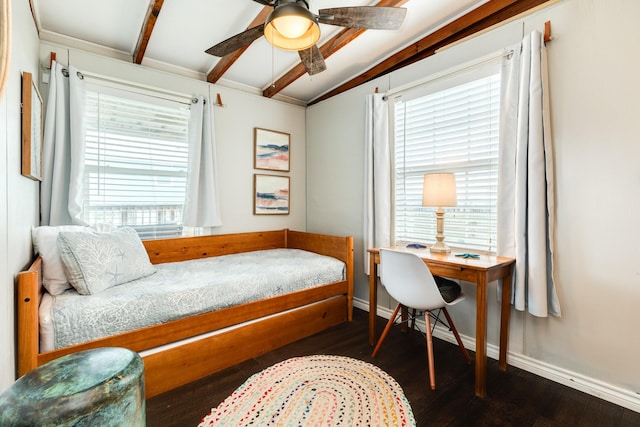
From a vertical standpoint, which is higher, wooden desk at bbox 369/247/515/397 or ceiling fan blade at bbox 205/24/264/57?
ceiling fan blade at bbox 205/24/264/57

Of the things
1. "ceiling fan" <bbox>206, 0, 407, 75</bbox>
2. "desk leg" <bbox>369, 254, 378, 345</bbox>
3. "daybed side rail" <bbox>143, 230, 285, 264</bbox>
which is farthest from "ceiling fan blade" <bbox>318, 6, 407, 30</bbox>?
"daybed side rail" <bbox>143, 230, 285, 264</bbox>

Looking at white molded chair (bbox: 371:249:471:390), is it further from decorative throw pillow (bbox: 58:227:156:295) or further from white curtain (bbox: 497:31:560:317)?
decorative throw pillow (bbox: 58:227:156:295)

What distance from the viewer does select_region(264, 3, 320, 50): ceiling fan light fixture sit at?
154 centimetres

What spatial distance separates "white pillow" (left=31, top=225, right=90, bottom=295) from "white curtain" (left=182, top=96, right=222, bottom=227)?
112 centimetres

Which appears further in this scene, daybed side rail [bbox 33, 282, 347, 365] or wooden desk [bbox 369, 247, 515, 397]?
wooden desk [bbox 369, 247, 515, 397]

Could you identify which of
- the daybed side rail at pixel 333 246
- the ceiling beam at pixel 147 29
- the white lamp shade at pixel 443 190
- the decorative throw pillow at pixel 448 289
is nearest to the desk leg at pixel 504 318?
the decorative throw pillow at pixel 448 289

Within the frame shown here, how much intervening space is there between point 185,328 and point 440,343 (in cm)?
192

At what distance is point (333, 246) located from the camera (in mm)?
2951

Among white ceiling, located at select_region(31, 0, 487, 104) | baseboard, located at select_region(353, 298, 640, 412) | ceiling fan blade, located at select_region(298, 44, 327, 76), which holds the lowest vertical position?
baseboard, located at select_region(353, 298, 640, 412)

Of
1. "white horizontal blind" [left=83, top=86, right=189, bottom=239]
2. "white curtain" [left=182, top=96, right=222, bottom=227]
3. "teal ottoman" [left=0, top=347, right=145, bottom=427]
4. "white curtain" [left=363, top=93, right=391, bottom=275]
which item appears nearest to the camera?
"teal ottoman" [left=0, top=347, right=145, bottom=427]

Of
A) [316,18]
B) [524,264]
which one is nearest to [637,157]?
[524,264]

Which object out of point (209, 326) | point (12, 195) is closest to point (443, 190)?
point (209, 326)

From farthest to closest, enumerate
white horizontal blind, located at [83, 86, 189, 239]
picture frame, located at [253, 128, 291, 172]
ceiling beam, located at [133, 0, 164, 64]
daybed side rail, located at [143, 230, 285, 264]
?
picture frame, located at [253, 128, 291, 172]
daybed side rail, located at [143, 230, 285, 264]
white horizontal blind, located at [83, 86, 189, 239]
ceiling beam, located at [133, 0, 164, 64]

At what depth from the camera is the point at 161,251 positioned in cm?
271
